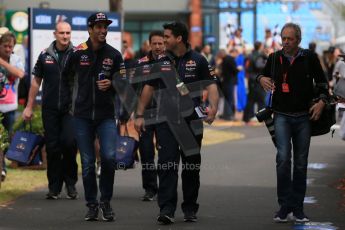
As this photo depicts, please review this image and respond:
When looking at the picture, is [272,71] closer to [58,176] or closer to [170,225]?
[170,225]

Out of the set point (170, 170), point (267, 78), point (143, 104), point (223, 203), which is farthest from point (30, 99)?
point (267, 78)

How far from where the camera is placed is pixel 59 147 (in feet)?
37.6

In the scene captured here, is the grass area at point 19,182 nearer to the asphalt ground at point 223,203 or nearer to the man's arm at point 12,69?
the asphalt ground at point 223,203

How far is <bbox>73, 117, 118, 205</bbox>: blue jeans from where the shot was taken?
979cm

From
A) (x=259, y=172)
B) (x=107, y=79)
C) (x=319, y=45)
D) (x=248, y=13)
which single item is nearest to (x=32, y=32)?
(x=259, y=172)

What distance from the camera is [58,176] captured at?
37.7 ft

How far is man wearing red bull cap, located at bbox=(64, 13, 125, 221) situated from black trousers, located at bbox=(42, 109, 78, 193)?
4.74 feet

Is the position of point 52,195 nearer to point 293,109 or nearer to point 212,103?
point 212,103

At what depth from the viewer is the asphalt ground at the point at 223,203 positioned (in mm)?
9523

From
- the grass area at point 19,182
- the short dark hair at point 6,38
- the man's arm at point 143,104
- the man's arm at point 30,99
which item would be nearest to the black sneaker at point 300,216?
the man's arm at point 143,104

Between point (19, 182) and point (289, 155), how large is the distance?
15.1ft

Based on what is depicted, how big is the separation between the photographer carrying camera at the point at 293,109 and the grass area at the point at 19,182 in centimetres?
334

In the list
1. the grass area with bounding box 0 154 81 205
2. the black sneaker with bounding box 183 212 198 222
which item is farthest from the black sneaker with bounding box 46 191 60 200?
the black sneaker with bounding box 183 212 198 222

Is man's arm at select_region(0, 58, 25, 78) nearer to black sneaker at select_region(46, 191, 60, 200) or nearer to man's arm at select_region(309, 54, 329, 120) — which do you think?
black sneaker at select_region(46, 191, 60, 200)
